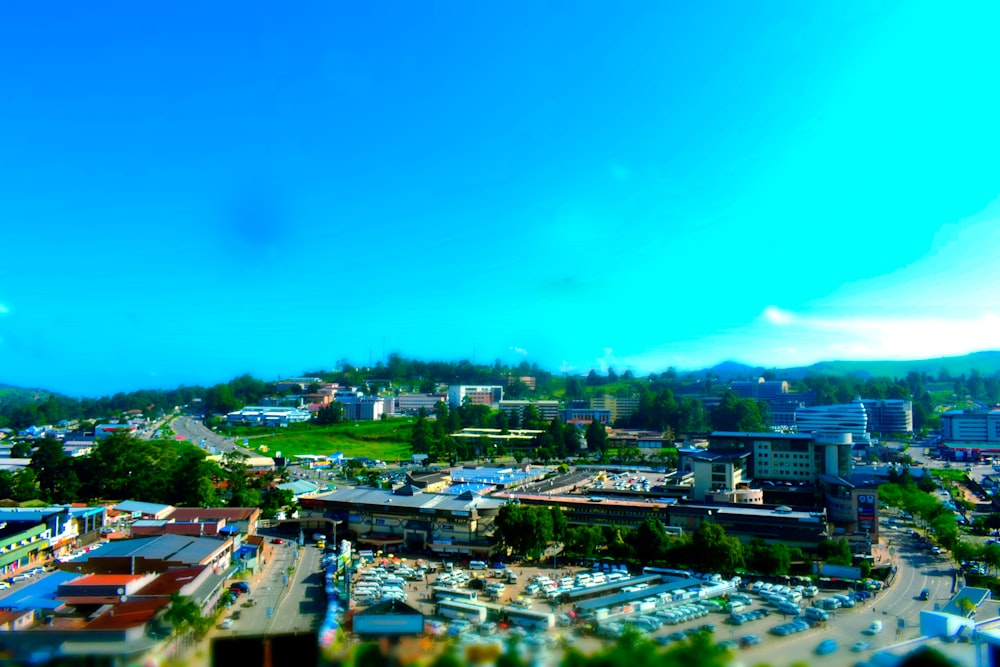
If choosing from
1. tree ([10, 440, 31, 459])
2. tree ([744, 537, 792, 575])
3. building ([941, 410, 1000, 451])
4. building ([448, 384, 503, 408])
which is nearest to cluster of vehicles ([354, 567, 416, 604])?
tree ([744, 537, 792, 575])

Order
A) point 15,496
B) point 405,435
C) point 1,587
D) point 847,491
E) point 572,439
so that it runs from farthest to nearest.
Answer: point 405,435 → point 572,439 → point 15,496 → point 847,491 → point 1,587

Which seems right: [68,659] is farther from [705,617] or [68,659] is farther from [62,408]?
[62,408]

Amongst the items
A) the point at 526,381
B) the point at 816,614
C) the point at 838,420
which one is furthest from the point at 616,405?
the point at 816,614

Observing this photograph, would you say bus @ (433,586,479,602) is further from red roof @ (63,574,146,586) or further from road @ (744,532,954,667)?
red roof @ (63,574,146,586)

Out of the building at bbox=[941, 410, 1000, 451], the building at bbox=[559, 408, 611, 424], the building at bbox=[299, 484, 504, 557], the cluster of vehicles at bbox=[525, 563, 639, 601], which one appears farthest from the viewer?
the building at bbox=[559, 408, 611, 424]

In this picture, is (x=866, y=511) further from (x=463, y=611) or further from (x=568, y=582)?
(x=463, y=611)

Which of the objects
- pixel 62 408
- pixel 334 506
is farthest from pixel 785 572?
pixel 62 408
